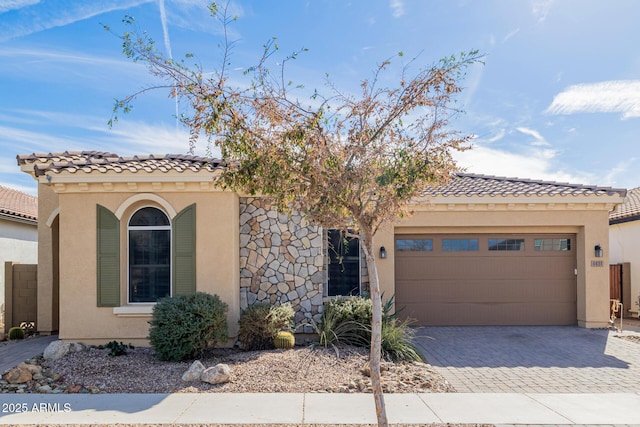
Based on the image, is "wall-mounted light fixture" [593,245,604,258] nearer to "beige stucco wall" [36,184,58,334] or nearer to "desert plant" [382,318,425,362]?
"desert plant" [382,318,425,362]

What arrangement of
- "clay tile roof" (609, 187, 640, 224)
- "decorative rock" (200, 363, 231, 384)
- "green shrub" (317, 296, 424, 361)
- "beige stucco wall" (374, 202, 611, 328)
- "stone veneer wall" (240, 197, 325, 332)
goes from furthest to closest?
"clay tile roof" (609, 187, 640, 224), "beige stucco wall" (374, 202, 611, 328), "stone veneer wall" (240, 197, 325, 332), "green shrub" (317, 296, 424, 361), "decorative rock" (200, 363, 231, 384)

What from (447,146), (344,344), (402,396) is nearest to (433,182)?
(447,146)

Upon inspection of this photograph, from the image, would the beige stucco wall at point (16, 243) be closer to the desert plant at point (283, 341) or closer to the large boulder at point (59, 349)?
the large boulder at point (59, 349)

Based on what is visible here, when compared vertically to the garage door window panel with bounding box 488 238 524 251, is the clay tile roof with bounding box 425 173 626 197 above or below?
above

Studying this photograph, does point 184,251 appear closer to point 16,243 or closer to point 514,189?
point 514,189

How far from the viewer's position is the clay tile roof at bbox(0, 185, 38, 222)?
1621 cm

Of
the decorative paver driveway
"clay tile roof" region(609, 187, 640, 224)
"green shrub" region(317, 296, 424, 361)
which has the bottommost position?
the decorative paver driveway

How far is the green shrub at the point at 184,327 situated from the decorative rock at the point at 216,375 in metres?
1.05

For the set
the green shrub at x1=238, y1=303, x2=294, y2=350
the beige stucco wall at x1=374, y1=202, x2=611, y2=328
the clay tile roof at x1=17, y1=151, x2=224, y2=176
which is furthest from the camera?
the beige stucco wall at x1=374, y1=202, x2=611, y2=328

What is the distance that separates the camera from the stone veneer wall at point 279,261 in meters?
10.4

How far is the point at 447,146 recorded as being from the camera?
498 centimetres

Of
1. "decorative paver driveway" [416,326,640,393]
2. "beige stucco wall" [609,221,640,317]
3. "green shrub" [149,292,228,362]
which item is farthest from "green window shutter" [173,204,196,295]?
"beige stucco wall" [609,221,640,317]

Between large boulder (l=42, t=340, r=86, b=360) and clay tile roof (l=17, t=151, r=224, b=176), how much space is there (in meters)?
3.37

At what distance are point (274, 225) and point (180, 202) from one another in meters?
2.11
